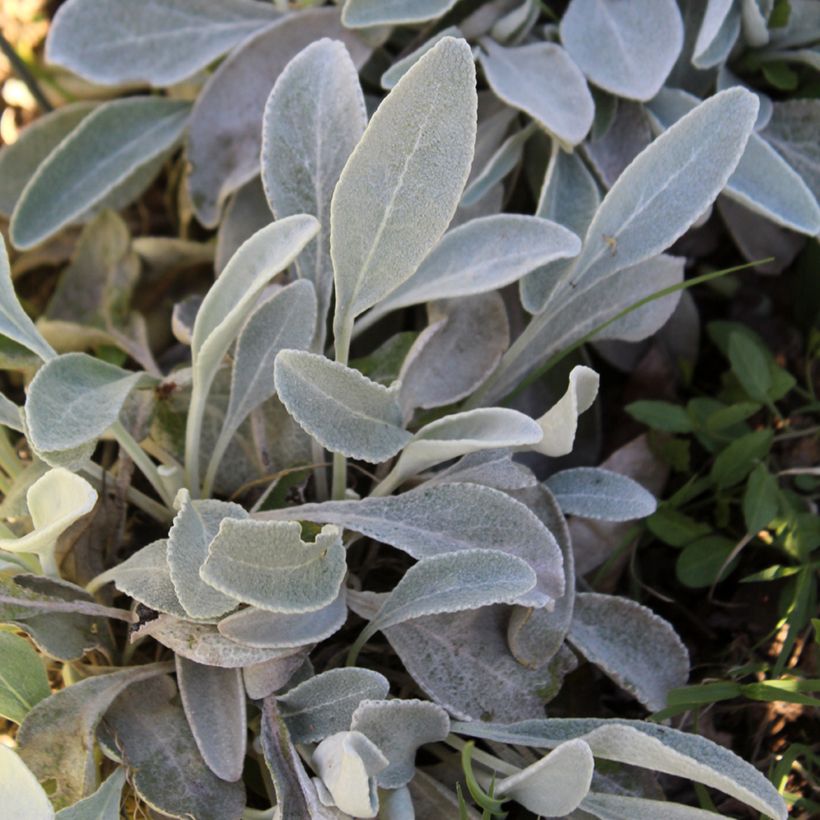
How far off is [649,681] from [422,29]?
653 millimetres

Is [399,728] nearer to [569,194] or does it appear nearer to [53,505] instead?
[53,505]

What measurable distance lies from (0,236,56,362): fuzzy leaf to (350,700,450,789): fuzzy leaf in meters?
0.35

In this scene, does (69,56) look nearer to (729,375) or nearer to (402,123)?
(402,123)

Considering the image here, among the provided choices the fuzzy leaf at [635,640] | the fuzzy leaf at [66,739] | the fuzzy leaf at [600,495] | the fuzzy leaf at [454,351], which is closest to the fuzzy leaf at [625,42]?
the fuzzy leaf at [454,351]

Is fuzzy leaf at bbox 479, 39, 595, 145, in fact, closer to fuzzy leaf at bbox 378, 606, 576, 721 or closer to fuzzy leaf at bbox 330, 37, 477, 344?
fuzzy leaf at bbox 330, 37, 477, 344

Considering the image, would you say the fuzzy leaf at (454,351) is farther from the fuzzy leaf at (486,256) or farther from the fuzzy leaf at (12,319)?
the fuzzy leaf at (12,319)

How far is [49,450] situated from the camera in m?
0.65

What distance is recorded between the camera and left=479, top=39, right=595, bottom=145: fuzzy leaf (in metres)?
0.87

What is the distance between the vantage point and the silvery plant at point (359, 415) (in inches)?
26.2

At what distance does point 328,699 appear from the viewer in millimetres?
705

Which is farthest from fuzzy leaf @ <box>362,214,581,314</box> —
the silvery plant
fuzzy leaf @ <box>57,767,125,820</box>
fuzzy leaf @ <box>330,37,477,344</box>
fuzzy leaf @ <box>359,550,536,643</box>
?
fuzzy leaf @ <box>57,767,125,820</box>

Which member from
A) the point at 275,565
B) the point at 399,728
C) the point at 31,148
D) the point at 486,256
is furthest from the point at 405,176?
the point at 31,148

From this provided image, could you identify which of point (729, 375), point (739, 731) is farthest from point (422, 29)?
point (739, 731)

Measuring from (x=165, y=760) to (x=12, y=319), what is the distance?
1.11ft
